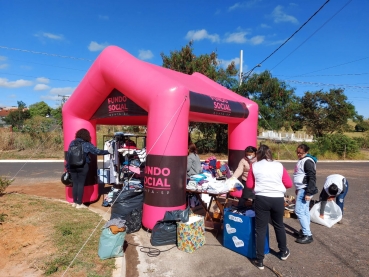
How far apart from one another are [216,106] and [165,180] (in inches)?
82.8

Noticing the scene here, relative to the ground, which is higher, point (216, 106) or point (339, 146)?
point (216, 106)

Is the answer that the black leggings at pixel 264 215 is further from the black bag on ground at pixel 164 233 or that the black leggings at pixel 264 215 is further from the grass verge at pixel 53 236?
the grass verge at pixel 53 236

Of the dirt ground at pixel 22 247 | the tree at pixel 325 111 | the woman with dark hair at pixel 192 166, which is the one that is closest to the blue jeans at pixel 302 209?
the woman with dark hair at pixel 192 166

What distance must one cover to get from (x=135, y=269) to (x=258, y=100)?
16.5 m

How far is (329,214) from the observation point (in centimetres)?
562

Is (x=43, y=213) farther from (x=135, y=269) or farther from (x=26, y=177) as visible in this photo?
(x=26, y=177)

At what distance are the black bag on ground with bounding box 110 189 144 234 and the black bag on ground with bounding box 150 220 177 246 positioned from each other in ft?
2.11

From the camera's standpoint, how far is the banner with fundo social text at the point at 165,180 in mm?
4613

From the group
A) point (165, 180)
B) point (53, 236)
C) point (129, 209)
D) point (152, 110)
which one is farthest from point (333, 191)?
point (53, 236)

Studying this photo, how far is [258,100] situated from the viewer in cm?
1858

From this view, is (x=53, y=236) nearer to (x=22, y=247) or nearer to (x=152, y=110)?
(x=22, y=247)

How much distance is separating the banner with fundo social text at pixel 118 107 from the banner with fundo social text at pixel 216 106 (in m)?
1.08

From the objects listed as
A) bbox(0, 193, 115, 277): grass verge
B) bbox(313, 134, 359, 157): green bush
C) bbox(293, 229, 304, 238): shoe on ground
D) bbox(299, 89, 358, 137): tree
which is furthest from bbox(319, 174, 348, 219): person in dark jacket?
bbox(299, 89, 358, 137): tree

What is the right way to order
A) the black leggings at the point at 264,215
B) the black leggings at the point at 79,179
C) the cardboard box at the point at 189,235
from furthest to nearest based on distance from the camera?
1. the black leggings at the point at 79,179
2. the cardboard box at the point at 189,235
3. the black leggings at the point at 264,215
